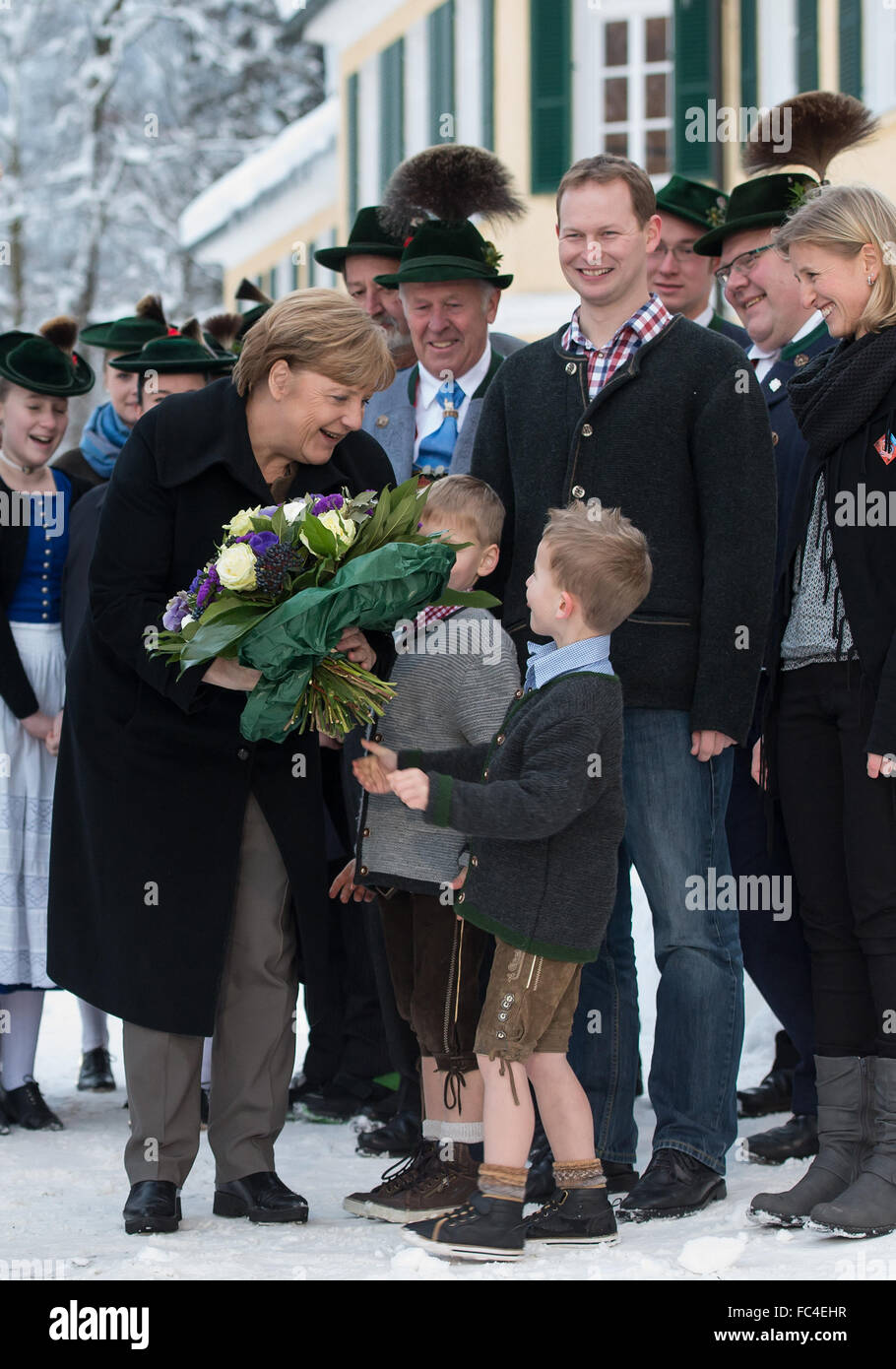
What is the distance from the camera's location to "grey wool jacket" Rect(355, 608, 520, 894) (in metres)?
4.35

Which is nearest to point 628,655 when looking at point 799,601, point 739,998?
point 799,601

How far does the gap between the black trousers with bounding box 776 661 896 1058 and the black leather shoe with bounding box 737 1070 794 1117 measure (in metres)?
1.37

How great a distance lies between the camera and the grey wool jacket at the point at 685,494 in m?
4.43

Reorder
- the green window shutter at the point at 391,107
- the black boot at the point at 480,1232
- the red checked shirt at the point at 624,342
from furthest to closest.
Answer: the green window shutter at the point at 391,107
the red checked shirt at the point at 624,342
the black boot at the point at 480,1232

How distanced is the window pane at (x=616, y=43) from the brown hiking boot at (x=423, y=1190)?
13.5 metres

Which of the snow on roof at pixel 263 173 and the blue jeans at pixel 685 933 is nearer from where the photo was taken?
the blue jeans at pixel 685 933

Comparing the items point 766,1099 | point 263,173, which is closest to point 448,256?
point 766,1099

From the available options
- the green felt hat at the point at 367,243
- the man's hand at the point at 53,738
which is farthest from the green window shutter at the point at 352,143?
the man's hand at the point at 53,738

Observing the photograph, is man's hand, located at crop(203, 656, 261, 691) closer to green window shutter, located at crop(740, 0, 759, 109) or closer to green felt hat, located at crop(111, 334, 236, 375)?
green felt hat, located at crop(111, 334, 236, 375)

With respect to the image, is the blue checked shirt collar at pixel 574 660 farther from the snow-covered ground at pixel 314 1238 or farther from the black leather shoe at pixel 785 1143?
the black leather shoe at pixel 785 1143

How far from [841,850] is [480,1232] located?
1.19 meters

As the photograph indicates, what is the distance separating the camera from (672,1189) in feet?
14.1

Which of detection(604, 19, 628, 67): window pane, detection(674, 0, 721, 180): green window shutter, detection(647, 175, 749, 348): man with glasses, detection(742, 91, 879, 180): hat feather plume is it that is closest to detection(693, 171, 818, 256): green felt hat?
detection(742, 91, 879, 180): hat feather plume

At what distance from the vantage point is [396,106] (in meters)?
19.3
